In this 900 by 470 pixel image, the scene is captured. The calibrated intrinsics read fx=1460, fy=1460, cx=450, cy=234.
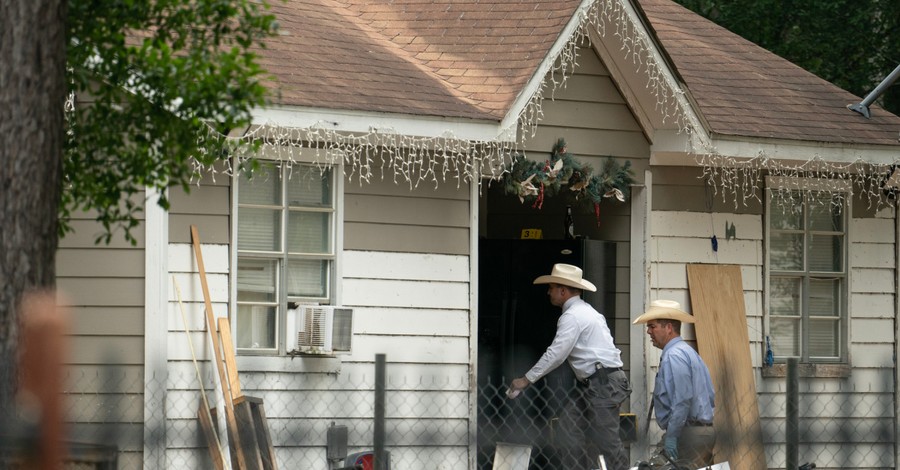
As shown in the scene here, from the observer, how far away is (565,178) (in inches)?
454

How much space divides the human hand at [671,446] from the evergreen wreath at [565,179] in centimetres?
248

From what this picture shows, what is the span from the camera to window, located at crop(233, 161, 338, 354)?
10.5 m

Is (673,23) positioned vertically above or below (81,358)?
above

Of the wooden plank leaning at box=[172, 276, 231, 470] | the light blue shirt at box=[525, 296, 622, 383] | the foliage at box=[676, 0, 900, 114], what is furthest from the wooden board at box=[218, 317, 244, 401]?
the foliage at box=[676, 0, 900, 114]

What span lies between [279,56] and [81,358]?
2.64 meters

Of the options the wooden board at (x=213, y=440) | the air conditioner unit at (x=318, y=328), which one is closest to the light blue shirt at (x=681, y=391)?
the air conditioner unit at (x=318, y=328)

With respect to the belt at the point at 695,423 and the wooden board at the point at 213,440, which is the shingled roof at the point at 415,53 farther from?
the belt at the point at 695,423

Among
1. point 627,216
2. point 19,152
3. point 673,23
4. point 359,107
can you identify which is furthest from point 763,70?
point 19,152

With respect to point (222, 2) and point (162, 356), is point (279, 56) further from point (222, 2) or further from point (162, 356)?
point (222, 2)

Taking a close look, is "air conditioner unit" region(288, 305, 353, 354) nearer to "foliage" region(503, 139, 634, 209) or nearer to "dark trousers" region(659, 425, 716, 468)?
"foliage" region(503, 139, 634, 209)

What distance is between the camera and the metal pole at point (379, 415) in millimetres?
5758

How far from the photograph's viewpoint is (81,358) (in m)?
9.83

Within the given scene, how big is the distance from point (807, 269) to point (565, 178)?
2750 millimetres

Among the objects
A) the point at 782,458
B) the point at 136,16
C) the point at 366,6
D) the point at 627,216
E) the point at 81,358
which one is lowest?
the point at 782,458
